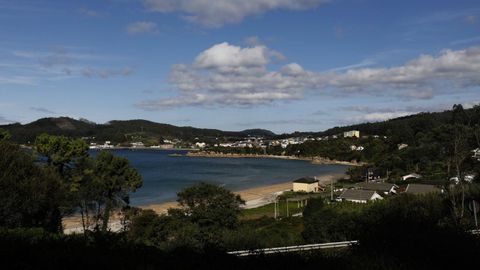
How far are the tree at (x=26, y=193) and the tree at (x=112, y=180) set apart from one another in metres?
5.12

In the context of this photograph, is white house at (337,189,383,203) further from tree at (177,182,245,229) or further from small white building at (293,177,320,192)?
tree at (177,182,245,229)

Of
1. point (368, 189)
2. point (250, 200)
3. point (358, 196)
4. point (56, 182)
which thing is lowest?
point (250, 200)

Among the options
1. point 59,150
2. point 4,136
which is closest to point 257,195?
point 59,150

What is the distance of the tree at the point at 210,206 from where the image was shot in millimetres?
22656

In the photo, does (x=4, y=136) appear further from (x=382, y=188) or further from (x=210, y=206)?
(x=382, y=188)

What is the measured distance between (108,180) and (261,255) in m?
22.9

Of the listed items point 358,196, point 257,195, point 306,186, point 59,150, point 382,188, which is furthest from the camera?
point 306,186

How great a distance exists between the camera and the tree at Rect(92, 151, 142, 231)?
25.6 metres

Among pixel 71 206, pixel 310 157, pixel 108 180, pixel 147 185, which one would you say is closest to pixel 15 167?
pixel 71 206

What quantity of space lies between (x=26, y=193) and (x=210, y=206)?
31.0 feet

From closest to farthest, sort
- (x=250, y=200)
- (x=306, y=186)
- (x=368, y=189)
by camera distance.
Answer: (x=368, y=189) → (x=250, y=200) → (x=306, y=186)

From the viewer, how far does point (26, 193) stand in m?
17.1

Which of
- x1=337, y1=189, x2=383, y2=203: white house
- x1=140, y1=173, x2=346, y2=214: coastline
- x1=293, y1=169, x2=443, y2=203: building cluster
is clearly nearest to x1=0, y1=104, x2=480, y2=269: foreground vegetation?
x1=140, y1=173, x2=346, y2=214: coastline

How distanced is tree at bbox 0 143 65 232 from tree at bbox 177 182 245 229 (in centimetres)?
660
